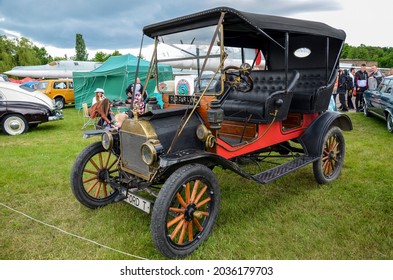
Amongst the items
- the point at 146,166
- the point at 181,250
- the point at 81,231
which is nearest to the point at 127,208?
the point at 81,231

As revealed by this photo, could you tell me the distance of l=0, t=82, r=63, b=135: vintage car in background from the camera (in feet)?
29.7

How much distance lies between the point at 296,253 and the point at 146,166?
63.5 inches

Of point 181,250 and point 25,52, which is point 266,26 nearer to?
point 181,250

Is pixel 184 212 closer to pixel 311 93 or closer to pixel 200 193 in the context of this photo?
pixel 200 193

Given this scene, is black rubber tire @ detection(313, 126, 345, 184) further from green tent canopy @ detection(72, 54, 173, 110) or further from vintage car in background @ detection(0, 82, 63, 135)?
green tent canopy @ detection(72, 54, 173, 110)

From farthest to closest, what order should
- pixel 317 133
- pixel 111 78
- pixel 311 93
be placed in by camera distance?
pixel 111 78
pixel 311 93
pixel 317 133

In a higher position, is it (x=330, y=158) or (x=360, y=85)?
(x=360, y=85)

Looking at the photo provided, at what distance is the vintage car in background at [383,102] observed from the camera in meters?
8.00

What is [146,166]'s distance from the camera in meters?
3.18

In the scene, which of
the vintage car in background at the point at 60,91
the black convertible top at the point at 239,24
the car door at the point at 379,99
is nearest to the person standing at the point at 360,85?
the car door at the point at 379,99

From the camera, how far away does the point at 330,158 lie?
4625mm

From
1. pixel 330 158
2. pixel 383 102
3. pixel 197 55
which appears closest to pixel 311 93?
pixel 330 158

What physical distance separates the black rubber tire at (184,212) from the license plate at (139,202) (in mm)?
251

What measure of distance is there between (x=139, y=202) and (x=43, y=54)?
80.6 meters
